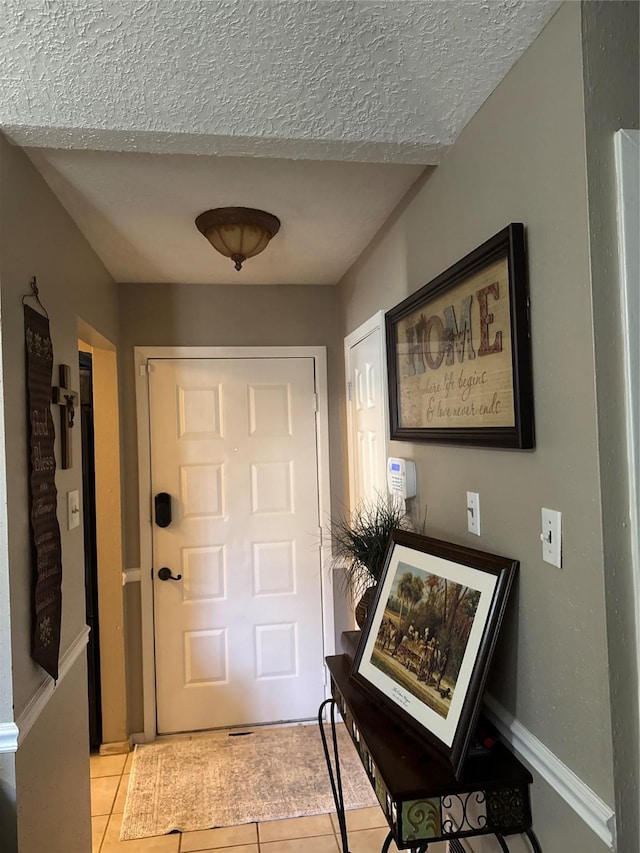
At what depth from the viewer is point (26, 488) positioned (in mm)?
1548

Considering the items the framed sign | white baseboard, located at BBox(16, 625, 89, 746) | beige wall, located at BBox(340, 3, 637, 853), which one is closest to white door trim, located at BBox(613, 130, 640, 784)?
beige wall, located at BBox(340, 3, 637, 853)

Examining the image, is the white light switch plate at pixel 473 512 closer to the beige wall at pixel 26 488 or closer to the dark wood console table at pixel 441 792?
the dark wood console table at pixel 441 792

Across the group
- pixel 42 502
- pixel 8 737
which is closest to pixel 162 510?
pixel 42 502

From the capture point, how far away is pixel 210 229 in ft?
7.16

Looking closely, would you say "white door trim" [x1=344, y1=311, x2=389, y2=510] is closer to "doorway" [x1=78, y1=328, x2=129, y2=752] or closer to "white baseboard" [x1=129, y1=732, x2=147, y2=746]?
"doorway" [x1=78, y1=328, x2=129, y2=752]

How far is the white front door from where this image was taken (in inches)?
121

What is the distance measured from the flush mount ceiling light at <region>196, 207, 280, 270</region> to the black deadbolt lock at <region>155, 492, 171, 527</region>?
1337mm

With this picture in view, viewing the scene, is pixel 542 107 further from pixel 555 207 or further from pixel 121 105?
pixel 121 105

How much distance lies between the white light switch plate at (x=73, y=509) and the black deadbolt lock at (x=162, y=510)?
912mm

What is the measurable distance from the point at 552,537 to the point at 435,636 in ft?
1.46

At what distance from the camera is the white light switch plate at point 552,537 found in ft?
3.69

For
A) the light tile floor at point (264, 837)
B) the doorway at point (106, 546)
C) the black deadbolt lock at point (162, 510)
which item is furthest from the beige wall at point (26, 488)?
the black deadbolt lock at point (162, 510)

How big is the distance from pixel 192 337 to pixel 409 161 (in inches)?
69.8

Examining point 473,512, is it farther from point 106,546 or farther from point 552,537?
point 106,546
